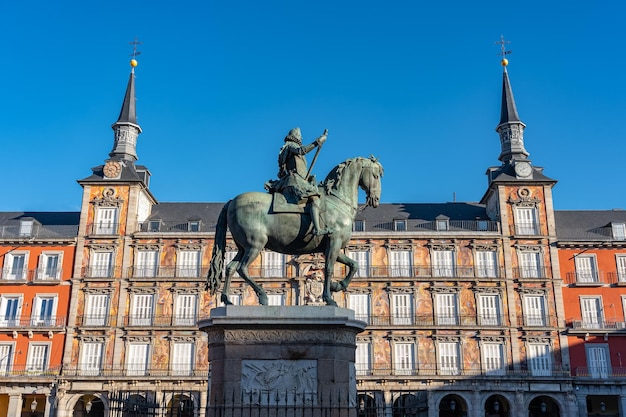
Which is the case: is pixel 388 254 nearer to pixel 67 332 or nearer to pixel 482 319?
pixel 482 319

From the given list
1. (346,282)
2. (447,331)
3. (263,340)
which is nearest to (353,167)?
(346,282)

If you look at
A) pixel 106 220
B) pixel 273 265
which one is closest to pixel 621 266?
pixel 273 265

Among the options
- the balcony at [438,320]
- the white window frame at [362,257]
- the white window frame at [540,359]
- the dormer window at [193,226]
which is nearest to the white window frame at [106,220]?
the dormer window at [193,226]

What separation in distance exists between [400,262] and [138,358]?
1866 centimetres

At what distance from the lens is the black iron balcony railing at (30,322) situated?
4316cm

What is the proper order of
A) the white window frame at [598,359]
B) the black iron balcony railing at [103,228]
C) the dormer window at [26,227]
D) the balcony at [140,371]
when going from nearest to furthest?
1. the white window frame at [598,359]
2. the balcony at [140,371]
3. the black iron balcony railing at [103,228]
4. the dormer window at [26,227]

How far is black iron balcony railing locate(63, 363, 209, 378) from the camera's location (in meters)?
41.9

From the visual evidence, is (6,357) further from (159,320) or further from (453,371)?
(453,371)

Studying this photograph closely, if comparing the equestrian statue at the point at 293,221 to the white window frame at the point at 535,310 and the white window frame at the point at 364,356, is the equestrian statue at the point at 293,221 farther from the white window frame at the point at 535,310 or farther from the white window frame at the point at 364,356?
the white window frame at the point at 535,310

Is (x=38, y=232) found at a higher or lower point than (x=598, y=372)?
higher

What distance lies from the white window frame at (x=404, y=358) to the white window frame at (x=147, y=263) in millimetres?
17113

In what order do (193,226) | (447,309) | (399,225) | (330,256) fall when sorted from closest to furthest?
(330,256)
(447,309)
(193,226)
(399,225)

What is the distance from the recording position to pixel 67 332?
42.8 meters

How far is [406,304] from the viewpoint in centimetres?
4375
